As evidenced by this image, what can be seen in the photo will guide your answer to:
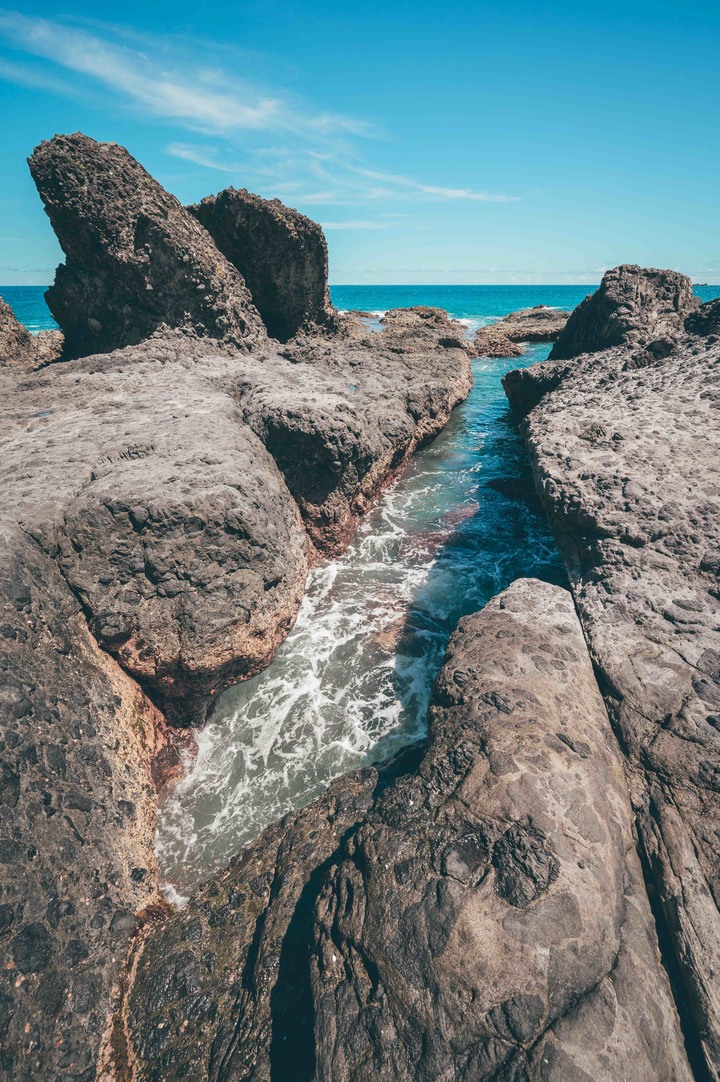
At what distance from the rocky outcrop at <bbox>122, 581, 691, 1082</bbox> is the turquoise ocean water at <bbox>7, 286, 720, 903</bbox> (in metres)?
0.84

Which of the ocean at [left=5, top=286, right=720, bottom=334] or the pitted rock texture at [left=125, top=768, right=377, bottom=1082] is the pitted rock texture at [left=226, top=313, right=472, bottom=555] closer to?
the pitted rock texture at [left=125, top=768, right=377, bottom=1082]

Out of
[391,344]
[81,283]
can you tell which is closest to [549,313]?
[391,344]

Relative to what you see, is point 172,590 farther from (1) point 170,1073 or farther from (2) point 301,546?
(1) point 170,1073

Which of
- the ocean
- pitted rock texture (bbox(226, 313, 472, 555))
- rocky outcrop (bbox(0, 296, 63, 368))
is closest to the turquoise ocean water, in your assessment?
pitted rock texture (bbox(226, 313, 472, 555))

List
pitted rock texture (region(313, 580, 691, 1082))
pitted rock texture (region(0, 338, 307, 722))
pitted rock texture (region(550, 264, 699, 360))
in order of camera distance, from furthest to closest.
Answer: pitted rock texture (region(550, 264, 699, 360))
pitted rock texture (region(0, 338, 307, 722))
pitted rock texture (region(313, 580, 691, 1082))

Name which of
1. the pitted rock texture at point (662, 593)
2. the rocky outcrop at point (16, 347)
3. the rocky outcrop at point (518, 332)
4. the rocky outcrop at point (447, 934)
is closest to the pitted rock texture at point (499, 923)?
the rocky outcrop at point (447, 934)

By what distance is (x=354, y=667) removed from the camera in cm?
742

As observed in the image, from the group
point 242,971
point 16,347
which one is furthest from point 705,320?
point 16,347

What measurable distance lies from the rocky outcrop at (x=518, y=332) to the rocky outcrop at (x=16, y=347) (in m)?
26.3

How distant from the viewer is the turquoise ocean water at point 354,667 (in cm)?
563

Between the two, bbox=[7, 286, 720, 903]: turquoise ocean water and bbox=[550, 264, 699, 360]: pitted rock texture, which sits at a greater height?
bbox=[550, 264, 699, 360]: pitted rock texture

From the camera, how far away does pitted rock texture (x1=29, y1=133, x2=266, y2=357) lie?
1189cm

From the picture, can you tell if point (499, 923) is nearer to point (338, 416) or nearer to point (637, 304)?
point (338, 416)

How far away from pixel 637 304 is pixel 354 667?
47.7 feet
